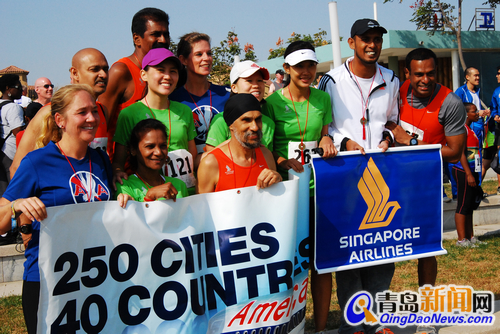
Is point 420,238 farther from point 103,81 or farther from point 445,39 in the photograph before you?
point 445,39

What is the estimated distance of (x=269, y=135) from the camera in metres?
3.93

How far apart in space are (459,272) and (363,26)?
3851mm

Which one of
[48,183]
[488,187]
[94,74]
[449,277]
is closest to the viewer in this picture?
[48,183]

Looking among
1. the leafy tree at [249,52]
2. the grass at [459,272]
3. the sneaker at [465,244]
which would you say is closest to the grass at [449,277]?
the grass at [459,272]

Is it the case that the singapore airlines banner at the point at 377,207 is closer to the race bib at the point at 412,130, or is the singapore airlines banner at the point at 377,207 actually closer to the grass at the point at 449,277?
the race bib at the point at 412,130

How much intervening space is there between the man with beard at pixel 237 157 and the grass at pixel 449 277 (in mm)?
1963

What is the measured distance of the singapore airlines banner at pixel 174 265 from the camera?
2.90 meters

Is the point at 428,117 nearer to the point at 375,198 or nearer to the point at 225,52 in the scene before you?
the point at 375,198

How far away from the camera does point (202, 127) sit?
13.8 ft

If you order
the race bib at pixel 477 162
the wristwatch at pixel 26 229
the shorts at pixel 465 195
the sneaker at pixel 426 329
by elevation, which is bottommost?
the sneaker at pixel 426 329

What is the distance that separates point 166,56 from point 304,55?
45.1 inches

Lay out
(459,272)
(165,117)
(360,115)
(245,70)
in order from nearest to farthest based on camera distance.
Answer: (165,117), (245,70), (360,115), (459,272)

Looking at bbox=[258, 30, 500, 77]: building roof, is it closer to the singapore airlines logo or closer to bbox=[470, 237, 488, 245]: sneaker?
bbox=[470, 237, 488, 245]: sneaker

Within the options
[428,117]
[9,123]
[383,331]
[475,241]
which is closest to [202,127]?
[428,117]
